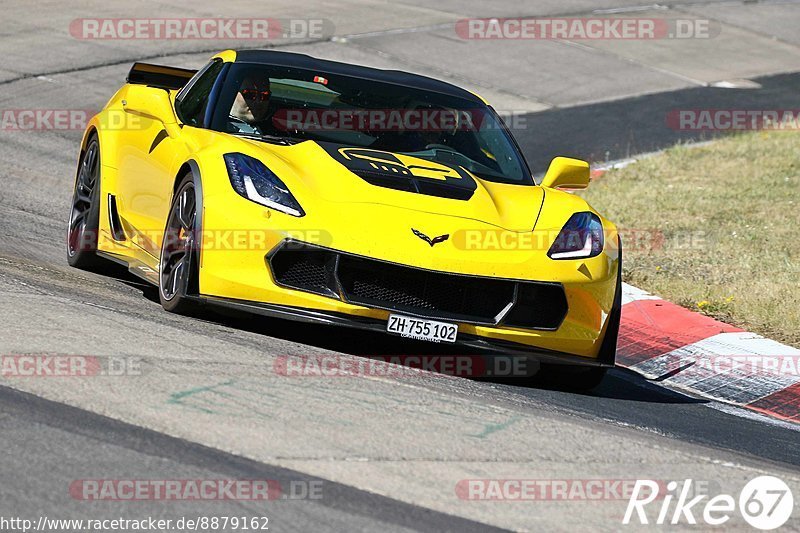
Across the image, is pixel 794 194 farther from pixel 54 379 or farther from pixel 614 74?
pixel 54 379

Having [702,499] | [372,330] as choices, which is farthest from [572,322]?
[702,499]

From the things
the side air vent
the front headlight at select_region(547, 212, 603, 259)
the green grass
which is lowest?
the green grass

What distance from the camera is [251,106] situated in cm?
742

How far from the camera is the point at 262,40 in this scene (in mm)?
19844

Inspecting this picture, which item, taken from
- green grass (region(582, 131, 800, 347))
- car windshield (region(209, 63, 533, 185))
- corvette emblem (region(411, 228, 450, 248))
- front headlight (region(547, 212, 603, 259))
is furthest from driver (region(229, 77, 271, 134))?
green grass (region(582, 131, 800, 347))

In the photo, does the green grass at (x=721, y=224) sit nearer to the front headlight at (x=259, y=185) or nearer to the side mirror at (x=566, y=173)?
the side mirror at (x=566, y=173)

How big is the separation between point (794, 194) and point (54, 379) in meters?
9.51

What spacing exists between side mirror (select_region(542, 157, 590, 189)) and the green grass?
195 cm

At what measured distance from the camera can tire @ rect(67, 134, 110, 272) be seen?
809 cm

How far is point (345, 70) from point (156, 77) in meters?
1.51

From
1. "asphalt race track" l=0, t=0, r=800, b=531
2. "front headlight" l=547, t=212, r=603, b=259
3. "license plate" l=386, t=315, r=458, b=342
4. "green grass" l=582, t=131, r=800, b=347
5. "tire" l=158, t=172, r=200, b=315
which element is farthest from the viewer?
"green grass" l=582, t=131, r=800, b=347

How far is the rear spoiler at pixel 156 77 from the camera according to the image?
858 cm

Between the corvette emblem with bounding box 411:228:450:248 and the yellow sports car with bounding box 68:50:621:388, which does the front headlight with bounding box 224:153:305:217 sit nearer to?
the yellow sports car with bounding box 68:50:621:388

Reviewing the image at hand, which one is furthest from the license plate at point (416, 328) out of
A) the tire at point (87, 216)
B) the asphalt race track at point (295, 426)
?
the tire at point (87, 216)
